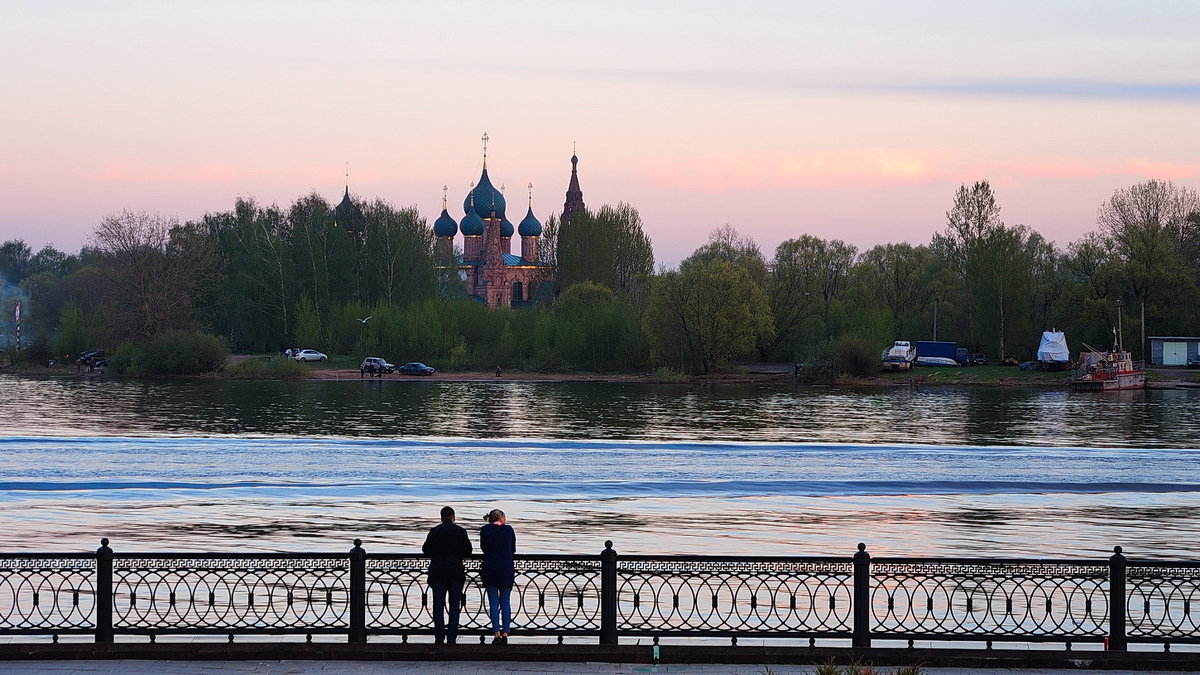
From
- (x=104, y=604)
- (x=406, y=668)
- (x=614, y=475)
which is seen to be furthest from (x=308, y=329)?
(x=406, y=668)

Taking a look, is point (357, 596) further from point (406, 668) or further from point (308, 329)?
point (308, 329)

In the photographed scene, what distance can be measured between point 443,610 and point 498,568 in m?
0.66

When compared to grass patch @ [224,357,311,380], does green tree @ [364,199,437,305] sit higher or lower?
higher

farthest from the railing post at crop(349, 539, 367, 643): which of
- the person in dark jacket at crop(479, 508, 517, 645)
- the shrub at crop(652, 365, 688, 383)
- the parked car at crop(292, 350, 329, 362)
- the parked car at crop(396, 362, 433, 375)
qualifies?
the parked car at crop(292, 350, 329, 362)

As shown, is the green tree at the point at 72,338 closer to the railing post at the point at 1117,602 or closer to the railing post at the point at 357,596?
the railing post at the point at 357,596

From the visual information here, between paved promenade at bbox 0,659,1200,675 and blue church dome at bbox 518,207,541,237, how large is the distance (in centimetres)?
14703

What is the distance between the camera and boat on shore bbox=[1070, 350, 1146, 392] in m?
77.1

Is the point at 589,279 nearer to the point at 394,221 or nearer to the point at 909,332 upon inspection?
the point at 394,221

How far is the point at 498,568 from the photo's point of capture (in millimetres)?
12336

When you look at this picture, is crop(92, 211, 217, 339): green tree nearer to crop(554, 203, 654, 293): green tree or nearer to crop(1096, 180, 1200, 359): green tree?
crop(554, 203, 654, 293): green tree

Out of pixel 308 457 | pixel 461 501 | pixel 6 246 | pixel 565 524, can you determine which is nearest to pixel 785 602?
pixel 565 524

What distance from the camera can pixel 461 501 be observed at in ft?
97.7

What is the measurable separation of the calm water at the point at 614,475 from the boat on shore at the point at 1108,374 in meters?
13.7

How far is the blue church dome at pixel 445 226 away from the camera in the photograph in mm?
152500
